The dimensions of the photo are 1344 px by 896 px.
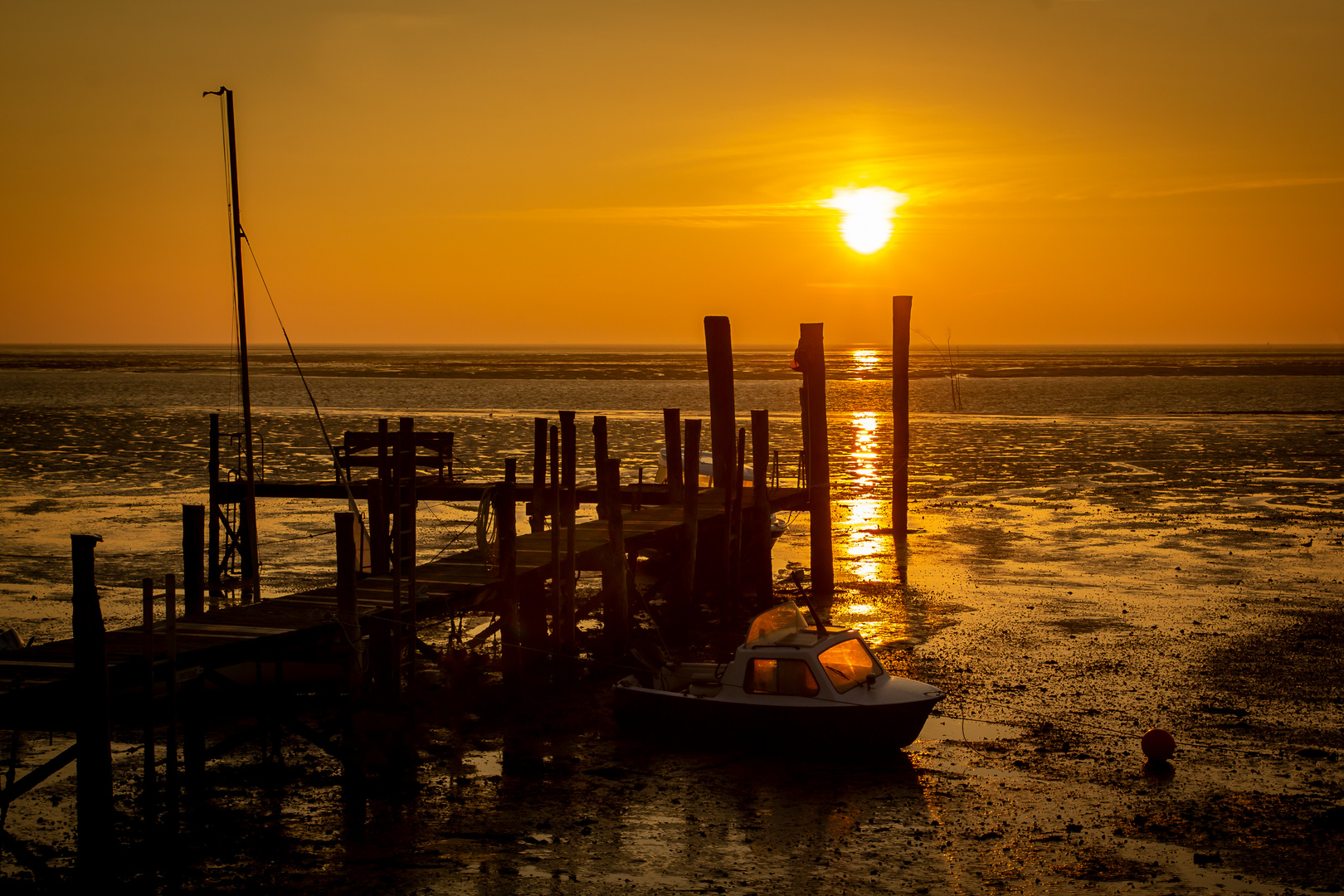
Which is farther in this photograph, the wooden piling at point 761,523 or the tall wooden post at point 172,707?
the wooden piling at point 761,523

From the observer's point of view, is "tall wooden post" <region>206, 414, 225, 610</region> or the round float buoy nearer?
the round float buoy

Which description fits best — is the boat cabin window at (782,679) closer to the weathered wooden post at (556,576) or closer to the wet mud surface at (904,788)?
the wet mud surface at (904,788)

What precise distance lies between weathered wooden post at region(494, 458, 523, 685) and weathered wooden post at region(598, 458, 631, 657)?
195cm

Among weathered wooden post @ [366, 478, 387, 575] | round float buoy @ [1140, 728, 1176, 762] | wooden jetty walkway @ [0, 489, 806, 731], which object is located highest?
weathered wooden post @ [366, 478, 387, 575]

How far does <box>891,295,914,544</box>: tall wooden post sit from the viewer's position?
98.4 feet

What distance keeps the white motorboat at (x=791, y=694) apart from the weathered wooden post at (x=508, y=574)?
7.05ft

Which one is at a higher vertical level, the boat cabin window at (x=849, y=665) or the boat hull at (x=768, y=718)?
the boat cabin window at (x=849, y=665)

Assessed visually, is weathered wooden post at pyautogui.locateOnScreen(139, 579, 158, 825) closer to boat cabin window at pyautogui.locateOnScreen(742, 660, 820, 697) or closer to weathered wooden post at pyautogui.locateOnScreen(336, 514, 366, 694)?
weathered wooden post at pyautogui.locateOnScreen(336, 514, 366, 694)

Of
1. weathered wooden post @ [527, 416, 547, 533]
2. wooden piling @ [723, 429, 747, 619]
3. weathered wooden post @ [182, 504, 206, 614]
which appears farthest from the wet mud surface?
weathered wooden post @ [527, 416, 547, 533]

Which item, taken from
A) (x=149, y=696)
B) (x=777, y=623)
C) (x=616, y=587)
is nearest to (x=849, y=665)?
(x=777, y=623)

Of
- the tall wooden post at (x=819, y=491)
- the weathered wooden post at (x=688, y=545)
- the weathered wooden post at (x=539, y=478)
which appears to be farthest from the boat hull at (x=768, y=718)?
the tall wooden post at (x=819, y=491)

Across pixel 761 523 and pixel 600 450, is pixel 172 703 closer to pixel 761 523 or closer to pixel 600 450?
pixel 600 450

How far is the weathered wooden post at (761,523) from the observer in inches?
910

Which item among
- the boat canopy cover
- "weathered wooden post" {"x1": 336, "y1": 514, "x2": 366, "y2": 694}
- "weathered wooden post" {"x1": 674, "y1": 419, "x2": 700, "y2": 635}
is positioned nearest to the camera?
"weathered wooden post" {"x1": 336, "y1": 514, "x2": 366, "y2": 694}
